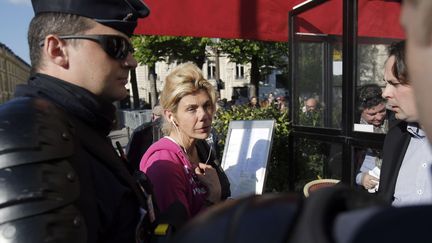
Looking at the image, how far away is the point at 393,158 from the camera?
249cm

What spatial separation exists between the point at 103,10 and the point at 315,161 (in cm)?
355

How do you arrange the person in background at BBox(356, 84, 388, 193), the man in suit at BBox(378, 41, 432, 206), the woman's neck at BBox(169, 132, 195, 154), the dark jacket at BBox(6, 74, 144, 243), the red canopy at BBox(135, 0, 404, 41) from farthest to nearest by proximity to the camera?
the red canopy at BBox(135, 0, 404, 41) < the person in background at BBox(356, 84, 388, 193) < the woman's neck at BBox(169, 132, 195, 154) < the man in suit at BBox(378, 41, 432, 206) < the dark jacket at BBox(6, 74, 144, 243)

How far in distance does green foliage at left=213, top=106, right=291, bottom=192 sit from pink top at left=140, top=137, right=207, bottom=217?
8.70 ft

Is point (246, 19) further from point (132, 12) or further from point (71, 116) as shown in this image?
point (71, 116)

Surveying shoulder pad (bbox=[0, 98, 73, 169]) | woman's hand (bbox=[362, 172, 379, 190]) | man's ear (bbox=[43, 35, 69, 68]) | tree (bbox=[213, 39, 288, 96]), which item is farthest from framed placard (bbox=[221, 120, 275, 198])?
→ tree (bbox=[213, 39, 288, 96])

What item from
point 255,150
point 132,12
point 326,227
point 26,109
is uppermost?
point 132,12

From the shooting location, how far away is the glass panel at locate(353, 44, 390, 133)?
3.60m

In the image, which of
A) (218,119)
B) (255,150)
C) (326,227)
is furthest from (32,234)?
(218,119)

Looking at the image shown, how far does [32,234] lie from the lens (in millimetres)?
990

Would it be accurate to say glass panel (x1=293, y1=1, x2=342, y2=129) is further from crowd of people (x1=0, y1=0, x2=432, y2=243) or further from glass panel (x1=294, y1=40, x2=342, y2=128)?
crowd of people (x1=0, y1=0, x2=432, y2=243)

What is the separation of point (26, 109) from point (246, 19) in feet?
13.7

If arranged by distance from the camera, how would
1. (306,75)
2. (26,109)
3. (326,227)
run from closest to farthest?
(326,227), (26,109), (306,75)

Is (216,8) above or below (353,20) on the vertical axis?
above

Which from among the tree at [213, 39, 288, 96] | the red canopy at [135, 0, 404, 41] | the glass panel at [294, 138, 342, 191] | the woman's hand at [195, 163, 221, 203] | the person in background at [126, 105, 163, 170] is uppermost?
the tree at [213, 39, 288, 96]
